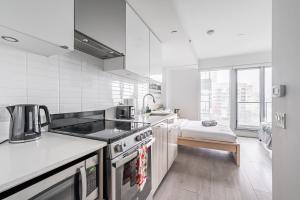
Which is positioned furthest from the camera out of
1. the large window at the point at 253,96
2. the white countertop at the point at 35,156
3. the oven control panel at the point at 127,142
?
the large window at the point at 253,96

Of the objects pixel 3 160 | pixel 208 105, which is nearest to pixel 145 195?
pixel 3 160

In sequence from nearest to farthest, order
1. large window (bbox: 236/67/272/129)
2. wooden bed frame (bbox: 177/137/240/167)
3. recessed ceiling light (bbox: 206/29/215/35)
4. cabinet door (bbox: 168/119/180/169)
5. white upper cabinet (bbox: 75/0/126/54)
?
white upper cabinet (bbox: 75/0/126/54) → cabinet door (bbox: 168/119/180/169) → wooden bed frame (bbox: 177/137/240/167) → recessed ceiling light (bbox: 206/29/215/35) → large window (bbox: 236/67/272/129)

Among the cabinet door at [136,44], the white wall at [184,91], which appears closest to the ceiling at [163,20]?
the cabinet door at [136,44]

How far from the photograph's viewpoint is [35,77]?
1.12m

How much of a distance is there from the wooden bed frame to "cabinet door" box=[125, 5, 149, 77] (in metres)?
1.71

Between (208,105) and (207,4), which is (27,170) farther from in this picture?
(208,105)

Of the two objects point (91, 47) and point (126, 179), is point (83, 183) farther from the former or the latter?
point (91, 47)

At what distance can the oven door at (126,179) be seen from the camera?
3.10 feet

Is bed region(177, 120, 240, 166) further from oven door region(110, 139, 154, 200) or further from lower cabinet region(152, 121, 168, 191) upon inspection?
oven door region(110, 139, 154, 200)

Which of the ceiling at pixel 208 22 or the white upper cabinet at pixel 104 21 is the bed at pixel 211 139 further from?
the white upper cabinet at pixel 104 21

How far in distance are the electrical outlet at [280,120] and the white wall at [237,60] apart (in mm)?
4155

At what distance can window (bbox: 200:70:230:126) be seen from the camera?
486 centimetres

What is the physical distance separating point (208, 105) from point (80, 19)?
194 inches

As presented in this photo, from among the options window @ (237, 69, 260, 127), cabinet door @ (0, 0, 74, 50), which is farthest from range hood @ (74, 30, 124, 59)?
window @ (237, 69, 260, 127)
